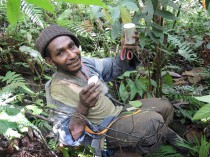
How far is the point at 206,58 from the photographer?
166 inches

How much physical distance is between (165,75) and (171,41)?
976 millimetres

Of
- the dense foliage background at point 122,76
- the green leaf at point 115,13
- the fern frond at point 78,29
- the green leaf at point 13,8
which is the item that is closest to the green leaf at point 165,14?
the dense foliage background at point 122,76

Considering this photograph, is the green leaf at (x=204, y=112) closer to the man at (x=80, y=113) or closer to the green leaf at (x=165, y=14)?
the man at (x=80, y=113)

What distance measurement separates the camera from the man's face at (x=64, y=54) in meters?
2.40

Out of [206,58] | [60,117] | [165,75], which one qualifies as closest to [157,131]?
[60,117]

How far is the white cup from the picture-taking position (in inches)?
91.3

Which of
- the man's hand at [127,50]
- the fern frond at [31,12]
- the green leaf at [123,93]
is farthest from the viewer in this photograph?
the fern frond at [31,12]

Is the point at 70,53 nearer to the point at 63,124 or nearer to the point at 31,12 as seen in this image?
the point at 63,124

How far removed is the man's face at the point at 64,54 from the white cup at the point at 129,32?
399 mm

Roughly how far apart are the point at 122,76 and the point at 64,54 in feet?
4.55

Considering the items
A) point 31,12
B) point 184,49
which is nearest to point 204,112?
point 184,49

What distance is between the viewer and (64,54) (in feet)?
7.88

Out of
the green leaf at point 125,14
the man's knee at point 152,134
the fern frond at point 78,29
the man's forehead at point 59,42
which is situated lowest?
the man's knee at point 152,134

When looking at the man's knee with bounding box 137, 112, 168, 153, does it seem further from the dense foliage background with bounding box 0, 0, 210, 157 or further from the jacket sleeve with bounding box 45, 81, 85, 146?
the jacket sleeve with bounding box 45, 81, 85, 146
